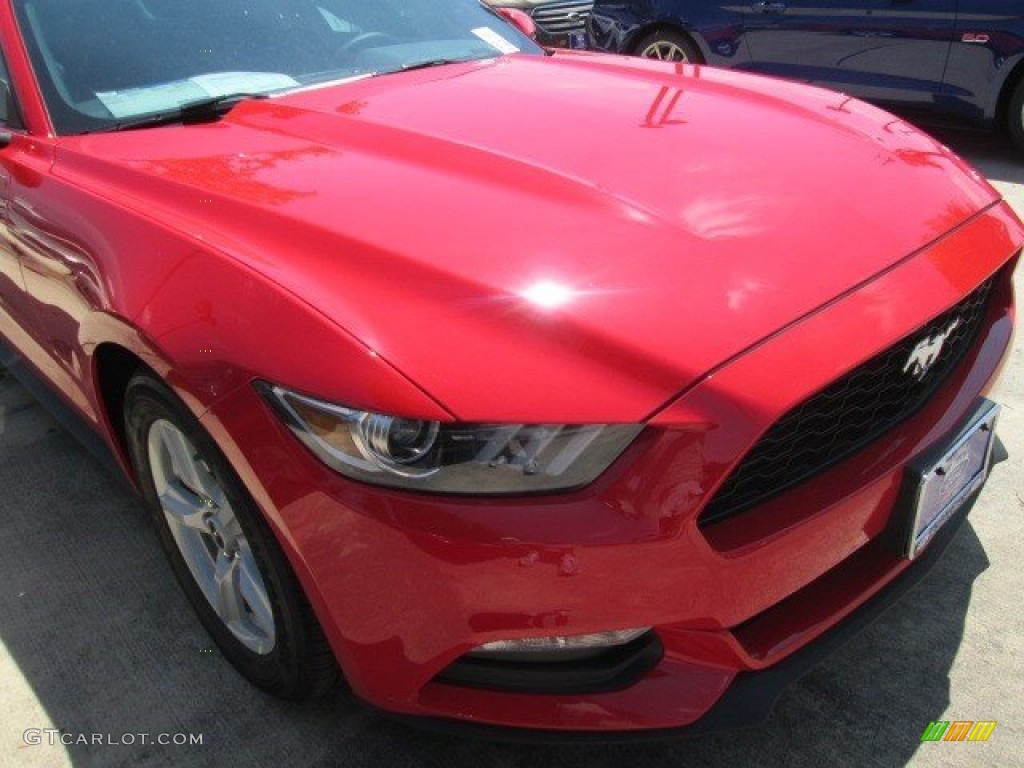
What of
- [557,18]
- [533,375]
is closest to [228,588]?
[533,375]

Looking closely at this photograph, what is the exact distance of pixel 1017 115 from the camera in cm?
545

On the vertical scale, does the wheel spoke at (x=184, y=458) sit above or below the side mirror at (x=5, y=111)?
below

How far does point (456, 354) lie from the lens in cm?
151

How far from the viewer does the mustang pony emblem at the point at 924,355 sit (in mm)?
1774

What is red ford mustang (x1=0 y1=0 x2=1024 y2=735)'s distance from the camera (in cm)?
148

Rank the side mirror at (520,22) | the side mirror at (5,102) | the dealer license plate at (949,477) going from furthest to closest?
1. the side mirror at (520,22)
2. the side mirror at (5,102)
3. the dealer license plate at (949,477)

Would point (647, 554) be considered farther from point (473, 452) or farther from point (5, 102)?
point (5, 102)

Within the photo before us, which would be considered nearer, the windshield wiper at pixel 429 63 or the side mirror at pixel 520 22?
the windshield wiper at pixel 429 63

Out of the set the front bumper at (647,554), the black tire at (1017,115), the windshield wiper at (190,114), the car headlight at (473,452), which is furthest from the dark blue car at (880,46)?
the car headlight at (473,452)

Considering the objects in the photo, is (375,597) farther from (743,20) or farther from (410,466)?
(743,20)

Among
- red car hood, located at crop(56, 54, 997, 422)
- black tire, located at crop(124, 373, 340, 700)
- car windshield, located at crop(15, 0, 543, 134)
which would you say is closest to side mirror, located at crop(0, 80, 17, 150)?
car windshield, located at crop(15, 0, 543, 134)

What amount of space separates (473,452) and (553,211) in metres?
0.58

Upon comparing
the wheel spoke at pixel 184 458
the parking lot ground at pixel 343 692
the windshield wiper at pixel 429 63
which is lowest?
the parking lot ground at pixel 343 692

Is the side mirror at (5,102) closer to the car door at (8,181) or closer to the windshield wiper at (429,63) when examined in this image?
the car door at (8,181)
